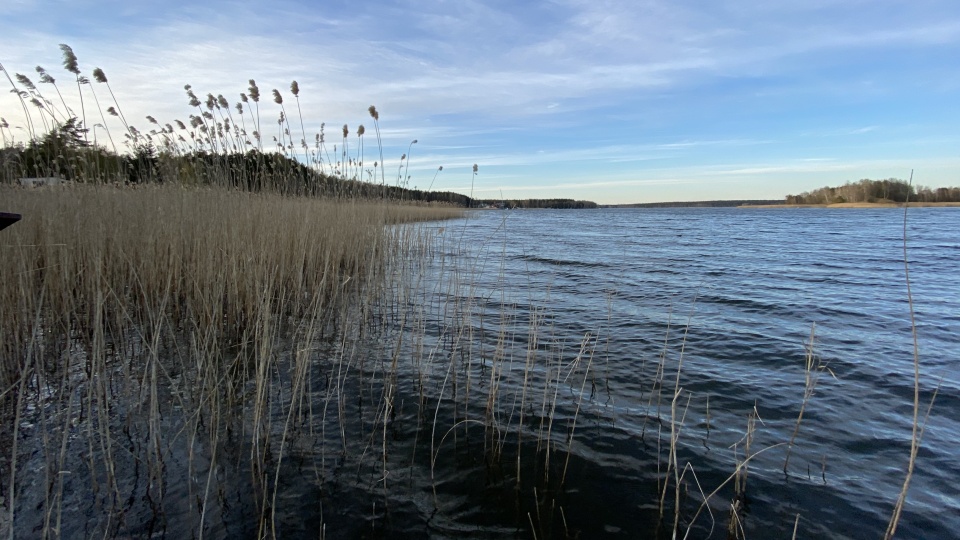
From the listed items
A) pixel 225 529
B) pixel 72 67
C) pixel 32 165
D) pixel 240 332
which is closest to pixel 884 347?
pixel 225 529

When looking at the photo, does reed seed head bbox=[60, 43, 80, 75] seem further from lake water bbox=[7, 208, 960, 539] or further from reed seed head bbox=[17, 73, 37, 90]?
lake water bbox=[7, 208, 960, 539]

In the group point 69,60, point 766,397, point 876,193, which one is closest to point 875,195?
point 876,193

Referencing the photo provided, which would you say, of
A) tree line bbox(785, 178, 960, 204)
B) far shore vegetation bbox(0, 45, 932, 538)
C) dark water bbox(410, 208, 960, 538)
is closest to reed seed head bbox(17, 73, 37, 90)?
far shore vegetation bbox(0, 45, 932, 538)

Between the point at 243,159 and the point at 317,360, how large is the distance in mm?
3621

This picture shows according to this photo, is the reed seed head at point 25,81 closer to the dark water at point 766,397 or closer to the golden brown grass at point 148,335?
the golden brown grass at point 148,335

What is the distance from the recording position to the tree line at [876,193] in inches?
2009

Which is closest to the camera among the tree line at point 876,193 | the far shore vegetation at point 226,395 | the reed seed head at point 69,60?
the far shore vegetation at point 226,395

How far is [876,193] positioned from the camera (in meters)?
52.1

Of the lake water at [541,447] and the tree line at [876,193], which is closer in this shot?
the lake water at [541,447]

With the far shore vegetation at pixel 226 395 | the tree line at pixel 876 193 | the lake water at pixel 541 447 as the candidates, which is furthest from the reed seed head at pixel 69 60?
the tree line at pixel 876 193

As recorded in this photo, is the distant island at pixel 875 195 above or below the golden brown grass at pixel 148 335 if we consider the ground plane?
above

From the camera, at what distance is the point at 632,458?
2869 mm

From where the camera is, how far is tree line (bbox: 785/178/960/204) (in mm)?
51031

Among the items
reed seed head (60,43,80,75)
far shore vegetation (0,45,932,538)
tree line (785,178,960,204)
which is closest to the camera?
far shore vegetation (0,45,932,538)
